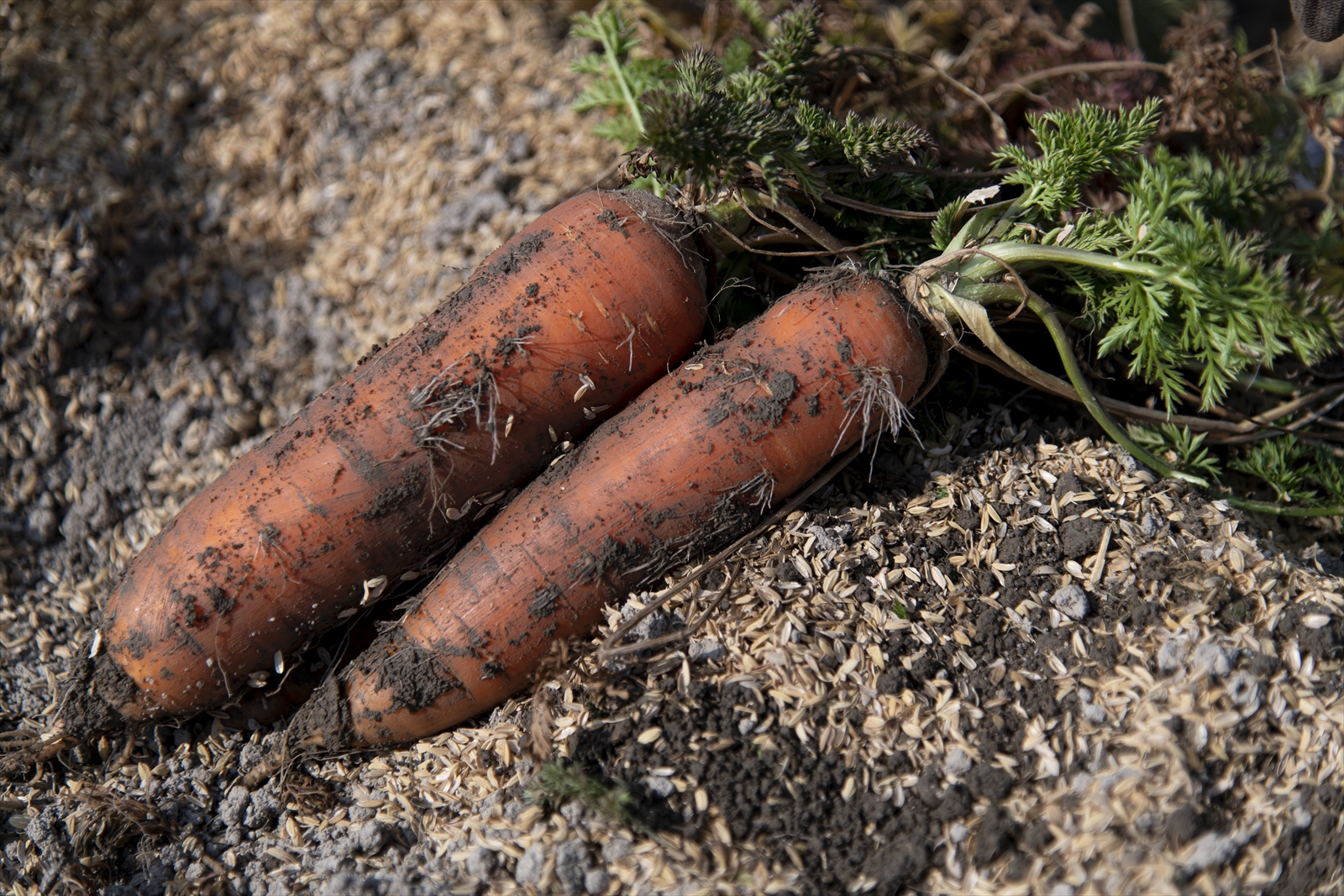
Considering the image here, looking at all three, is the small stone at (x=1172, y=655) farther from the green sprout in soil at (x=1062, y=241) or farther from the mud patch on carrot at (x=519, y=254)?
the mud patch on carrot at (x=519, y=254)

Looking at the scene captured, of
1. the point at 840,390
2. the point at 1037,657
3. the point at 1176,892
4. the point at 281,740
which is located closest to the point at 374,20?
the point at 840,390

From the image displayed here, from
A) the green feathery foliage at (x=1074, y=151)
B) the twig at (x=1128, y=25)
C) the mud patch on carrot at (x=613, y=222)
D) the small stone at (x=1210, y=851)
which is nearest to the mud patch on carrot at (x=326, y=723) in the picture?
the mud patch on carrot at (x=613, y=222)

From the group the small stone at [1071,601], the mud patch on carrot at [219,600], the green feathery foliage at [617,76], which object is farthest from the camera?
the green feathery foliage at [617,76]

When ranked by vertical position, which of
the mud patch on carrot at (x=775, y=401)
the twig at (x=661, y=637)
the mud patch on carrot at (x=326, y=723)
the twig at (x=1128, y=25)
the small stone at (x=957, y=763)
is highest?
the twig at (x=1128, y=25)

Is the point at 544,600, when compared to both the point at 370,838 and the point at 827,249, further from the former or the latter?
the point at 827,249

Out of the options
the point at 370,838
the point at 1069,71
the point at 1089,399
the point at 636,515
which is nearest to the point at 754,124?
the point at 636,515

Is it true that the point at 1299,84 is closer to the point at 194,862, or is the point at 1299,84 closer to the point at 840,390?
the point at 840,390

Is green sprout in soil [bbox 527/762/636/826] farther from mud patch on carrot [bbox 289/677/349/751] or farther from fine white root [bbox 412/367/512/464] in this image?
fine white root [bbox 412/367/512/464]

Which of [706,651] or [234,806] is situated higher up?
[234,806]
